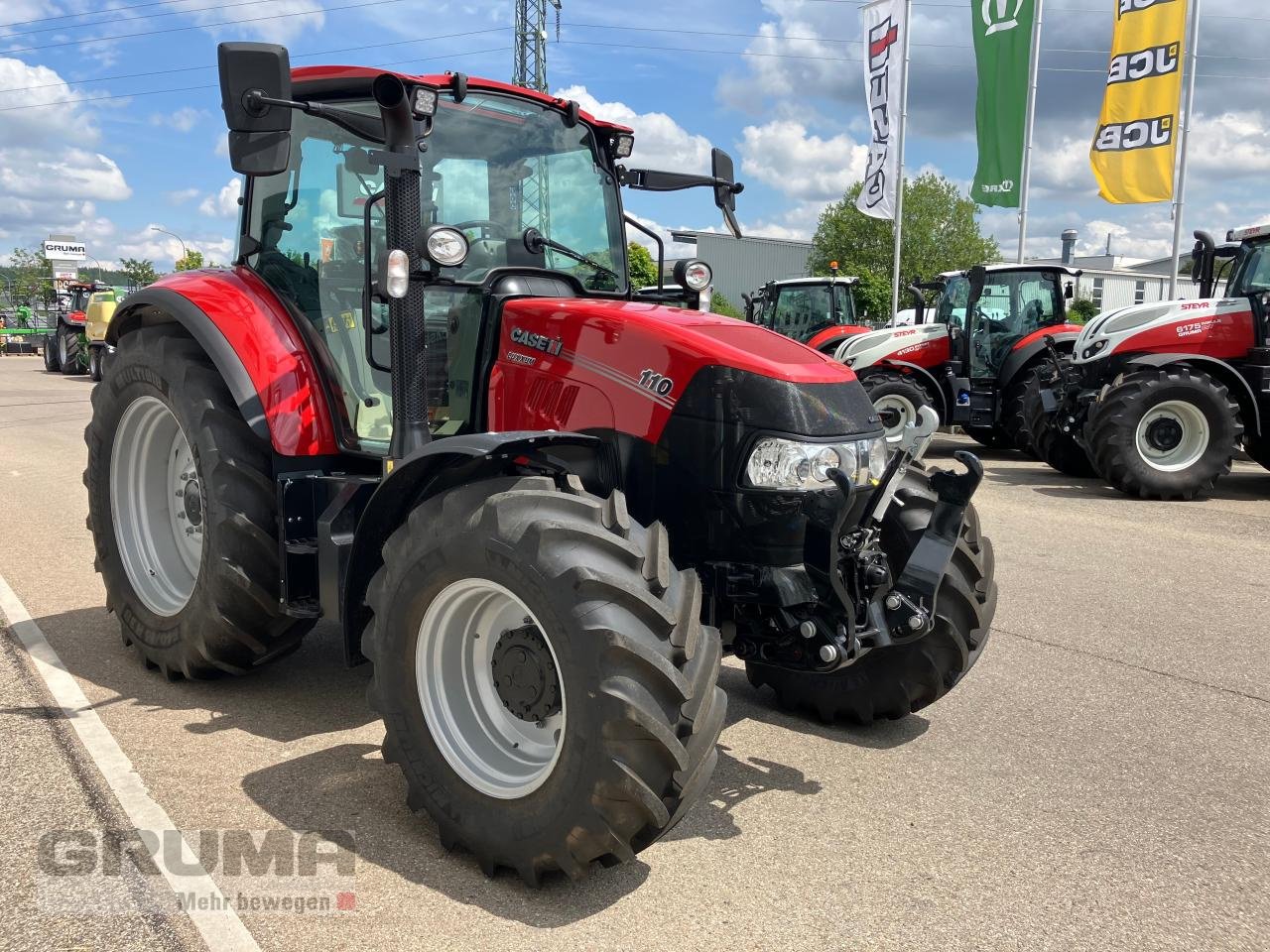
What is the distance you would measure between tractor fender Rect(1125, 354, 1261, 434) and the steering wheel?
812 cm

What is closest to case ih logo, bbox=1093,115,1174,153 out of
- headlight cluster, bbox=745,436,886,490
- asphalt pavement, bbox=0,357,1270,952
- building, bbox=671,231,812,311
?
A: asphalt pavement, bbox=0,357,1270,952

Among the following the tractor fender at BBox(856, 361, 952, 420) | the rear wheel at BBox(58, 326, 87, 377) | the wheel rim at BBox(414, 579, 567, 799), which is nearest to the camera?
the wheel rim at BBox(414, 579, 567, 799)

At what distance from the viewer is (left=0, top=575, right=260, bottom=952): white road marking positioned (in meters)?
2.55

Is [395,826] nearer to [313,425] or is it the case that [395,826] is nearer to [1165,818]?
[313,425]

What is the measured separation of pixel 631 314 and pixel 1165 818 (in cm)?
238

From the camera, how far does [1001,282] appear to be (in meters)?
13.5

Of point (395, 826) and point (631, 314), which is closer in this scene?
point (395, 826)

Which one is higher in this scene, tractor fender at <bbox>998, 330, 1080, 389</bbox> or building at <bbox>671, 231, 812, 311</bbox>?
building at <bbox>671, 231, 812, 311</bbox>

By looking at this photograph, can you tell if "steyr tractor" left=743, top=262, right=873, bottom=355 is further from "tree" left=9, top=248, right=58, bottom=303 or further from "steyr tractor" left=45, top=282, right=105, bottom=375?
"tree" left=9, top=248, right=58, bottom=303

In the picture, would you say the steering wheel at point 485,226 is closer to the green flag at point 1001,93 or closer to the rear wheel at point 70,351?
the green flag at point 1001,93

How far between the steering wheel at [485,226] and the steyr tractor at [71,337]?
90.3 ft

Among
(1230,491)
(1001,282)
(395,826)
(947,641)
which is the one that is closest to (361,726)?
(395,826)

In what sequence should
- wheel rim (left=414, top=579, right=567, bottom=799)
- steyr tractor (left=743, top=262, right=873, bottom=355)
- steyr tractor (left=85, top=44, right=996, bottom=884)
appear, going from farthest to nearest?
steyr tractor (left=743, top=262, right=873, bottom=355) < wheel rim (left=414, top=579, right=567, bottom=799) < steyr tractor (left=85, top=44, right=996, bottom=884)

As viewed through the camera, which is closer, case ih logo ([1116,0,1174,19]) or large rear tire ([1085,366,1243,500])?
large rear tire ([1085,366,1243,500])
